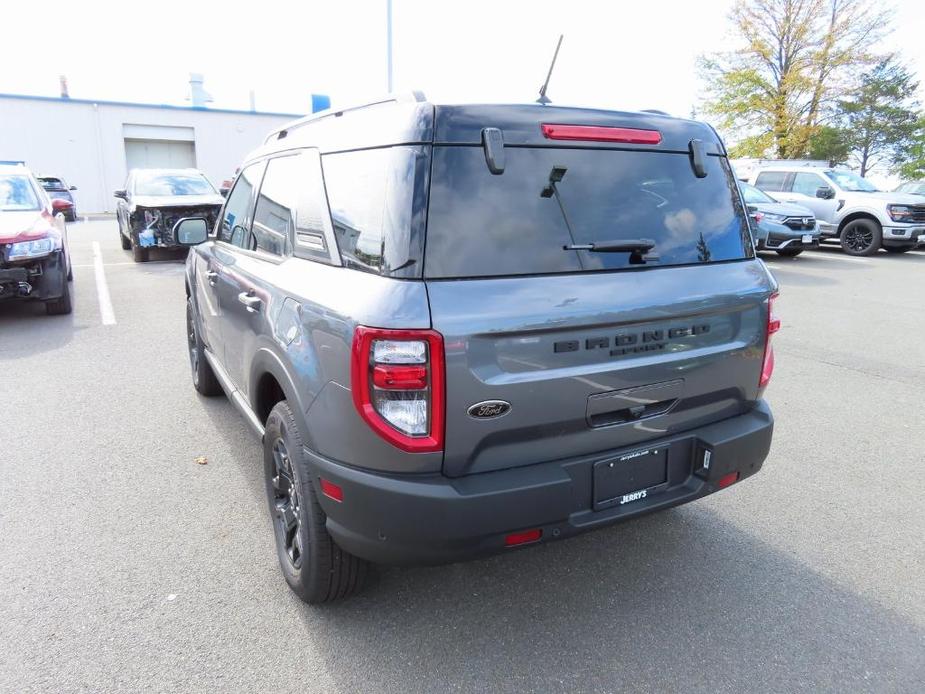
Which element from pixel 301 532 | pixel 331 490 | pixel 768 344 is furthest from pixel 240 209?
pixel 768 344

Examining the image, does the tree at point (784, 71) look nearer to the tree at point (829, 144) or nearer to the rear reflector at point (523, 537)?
the tree at point (829, 144)

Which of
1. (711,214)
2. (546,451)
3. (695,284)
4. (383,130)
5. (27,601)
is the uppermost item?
(383,130)

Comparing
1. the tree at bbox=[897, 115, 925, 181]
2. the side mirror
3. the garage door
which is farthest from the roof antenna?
the tree at bbox=[897, 115, 925, 181]

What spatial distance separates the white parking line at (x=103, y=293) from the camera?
7754mm

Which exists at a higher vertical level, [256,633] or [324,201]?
[324,201]

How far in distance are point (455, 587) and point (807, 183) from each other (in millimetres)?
16322

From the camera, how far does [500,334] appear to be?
79.7 inches

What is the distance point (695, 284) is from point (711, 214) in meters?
0.39

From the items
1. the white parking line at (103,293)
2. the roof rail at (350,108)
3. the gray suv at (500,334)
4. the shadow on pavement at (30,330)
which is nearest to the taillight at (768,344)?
the gray suv at (500,334)

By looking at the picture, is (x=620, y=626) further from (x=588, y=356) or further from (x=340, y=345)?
(x=340, y=345)

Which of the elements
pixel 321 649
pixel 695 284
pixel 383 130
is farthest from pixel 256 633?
pixel 695 284

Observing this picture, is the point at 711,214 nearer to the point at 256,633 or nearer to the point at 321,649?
the point at 321,649

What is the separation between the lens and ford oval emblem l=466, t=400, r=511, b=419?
202cm

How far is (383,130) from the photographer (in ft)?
7.32
